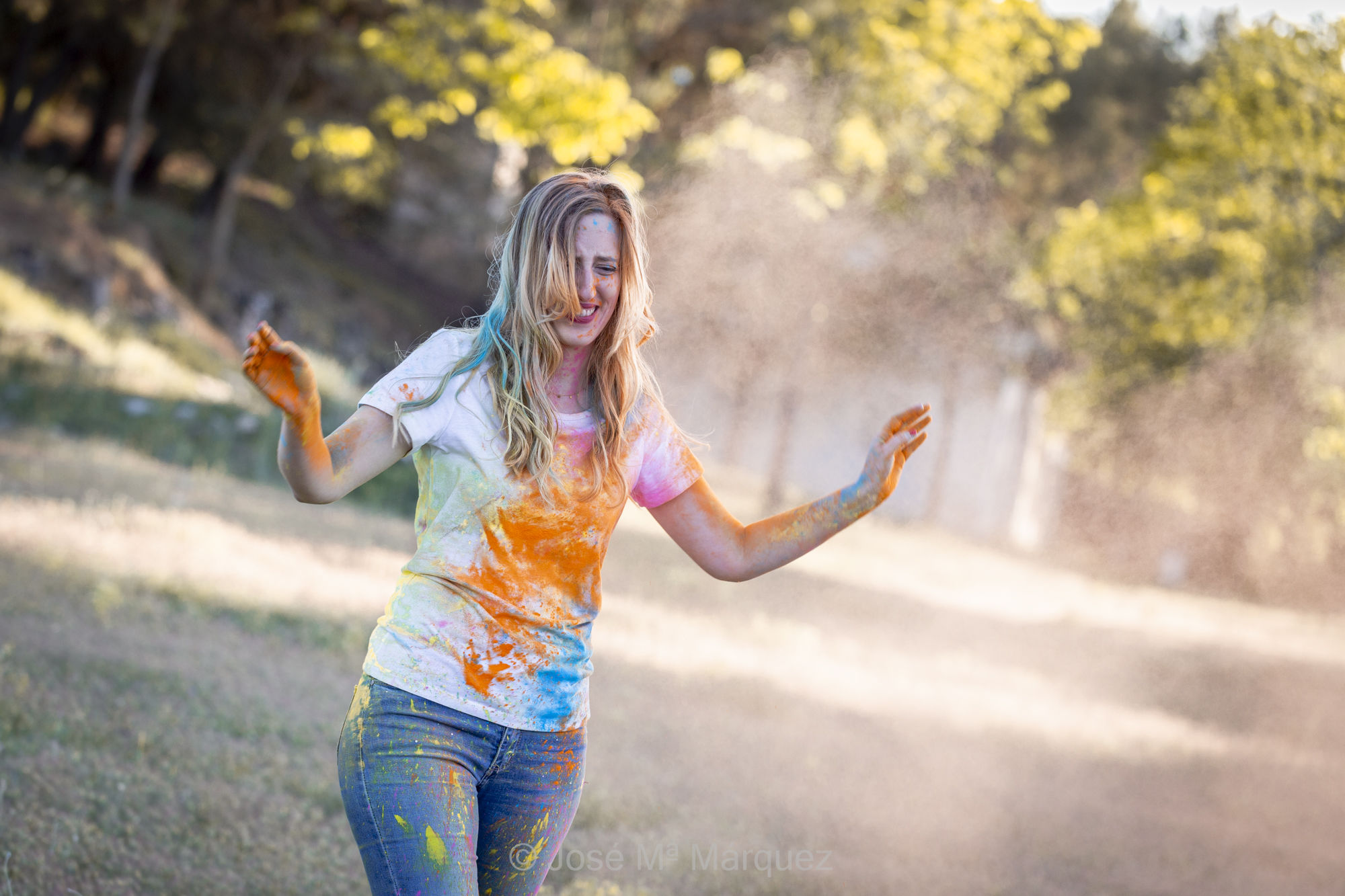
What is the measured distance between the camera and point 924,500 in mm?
29203

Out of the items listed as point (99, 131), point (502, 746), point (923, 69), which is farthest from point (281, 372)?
point (99, 131)

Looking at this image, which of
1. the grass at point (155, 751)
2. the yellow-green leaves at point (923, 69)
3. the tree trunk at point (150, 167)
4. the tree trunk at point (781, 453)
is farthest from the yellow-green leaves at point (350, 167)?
the grass at point (155, 751)

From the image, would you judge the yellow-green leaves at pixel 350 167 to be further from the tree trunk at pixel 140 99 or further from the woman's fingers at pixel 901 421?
the woman's fingers at pixel 901 421

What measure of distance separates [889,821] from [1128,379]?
17.8 metres

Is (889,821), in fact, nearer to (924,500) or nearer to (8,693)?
(8,693)

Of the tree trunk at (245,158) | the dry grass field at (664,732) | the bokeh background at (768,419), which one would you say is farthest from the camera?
the tree trunk at (245,158)

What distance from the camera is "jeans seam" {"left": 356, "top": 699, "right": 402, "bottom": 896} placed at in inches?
89.4

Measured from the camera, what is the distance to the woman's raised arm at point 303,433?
2.21 metres

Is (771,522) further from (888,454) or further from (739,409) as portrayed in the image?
(739,409)

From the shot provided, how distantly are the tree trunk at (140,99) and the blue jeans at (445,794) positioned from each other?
62.1 feet

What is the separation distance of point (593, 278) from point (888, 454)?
2.65 feet

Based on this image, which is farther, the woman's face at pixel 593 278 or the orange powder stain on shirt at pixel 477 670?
the woman's face at pixel 593 278

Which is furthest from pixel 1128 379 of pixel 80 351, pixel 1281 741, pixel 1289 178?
pixel 80 351

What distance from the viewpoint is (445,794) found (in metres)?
2.30
